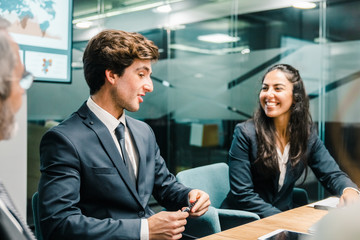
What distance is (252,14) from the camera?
5.09 metres

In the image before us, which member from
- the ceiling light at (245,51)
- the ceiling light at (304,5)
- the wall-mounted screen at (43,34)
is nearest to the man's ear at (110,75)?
the wall-mounted screen at (43,34)

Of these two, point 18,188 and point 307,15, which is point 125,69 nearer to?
point 18,188

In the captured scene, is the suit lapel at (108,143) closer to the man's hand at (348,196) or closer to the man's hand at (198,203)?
the man's hand at (198,203)

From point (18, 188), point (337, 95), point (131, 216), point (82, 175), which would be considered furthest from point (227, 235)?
point (337, 95)

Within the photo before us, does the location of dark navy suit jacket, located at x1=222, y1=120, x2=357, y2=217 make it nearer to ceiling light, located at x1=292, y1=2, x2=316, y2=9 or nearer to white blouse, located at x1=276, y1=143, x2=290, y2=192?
white blouse, located at x1=276, y1=143, x2=290, y2=192

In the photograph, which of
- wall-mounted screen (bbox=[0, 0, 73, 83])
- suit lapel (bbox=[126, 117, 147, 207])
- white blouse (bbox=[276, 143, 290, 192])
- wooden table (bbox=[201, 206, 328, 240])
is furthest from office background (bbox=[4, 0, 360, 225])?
wooden table (bbox=[201, 206, 328, 240])

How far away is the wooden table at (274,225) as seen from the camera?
1.53m

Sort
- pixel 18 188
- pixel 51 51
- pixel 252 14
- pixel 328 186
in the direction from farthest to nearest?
pixel 252 14
pixel 51 51
pixel 18 188
pixel 328 186

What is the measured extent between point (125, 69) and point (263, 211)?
3.95 feet

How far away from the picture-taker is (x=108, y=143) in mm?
1772

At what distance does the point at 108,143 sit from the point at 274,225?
0.81 meters

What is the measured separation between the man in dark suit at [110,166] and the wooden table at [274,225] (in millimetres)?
205

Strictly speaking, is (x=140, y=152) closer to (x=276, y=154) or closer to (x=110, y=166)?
(x=110, y=166)

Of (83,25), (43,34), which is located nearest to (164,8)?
(83,25)
